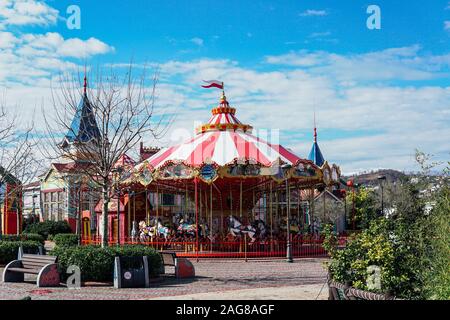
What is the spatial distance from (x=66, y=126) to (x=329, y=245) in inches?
376

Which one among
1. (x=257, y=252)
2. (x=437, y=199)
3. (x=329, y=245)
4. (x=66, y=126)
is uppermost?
(x=66, y=126)

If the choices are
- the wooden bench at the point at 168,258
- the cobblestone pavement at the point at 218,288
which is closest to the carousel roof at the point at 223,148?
the cobblestone pavement at the point at 218,288

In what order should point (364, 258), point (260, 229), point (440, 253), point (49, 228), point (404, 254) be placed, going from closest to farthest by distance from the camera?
point (440, 253)
point (404, 254)
point (364, 258)
point (260, 229)
point (49, 228)

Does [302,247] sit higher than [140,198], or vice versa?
[140,198]

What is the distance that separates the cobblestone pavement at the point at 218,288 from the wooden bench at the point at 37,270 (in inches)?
11.9

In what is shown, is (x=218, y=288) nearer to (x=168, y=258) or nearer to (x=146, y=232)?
(x=168, y=258)

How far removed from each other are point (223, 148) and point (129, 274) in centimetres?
1209

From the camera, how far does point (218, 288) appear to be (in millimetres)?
12734

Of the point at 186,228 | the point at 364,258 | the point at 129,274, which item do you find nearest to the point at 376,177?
the point at 186,228

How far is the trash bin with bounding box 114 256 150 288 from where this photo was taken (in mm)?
12594

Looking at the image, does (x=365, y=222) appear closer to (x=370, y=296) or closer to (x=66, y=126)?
(x=370, y=296)

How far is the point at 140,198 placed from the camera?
32.8 meters

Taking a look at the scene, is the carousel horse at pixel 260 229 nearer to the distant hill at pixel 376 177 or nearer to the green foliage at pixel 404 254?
the green foliage at pixel 404 254

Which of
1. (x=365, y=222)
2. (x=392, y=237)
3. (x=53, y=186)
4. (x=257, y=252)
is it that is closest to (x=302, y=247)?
(x=257, y=252)
